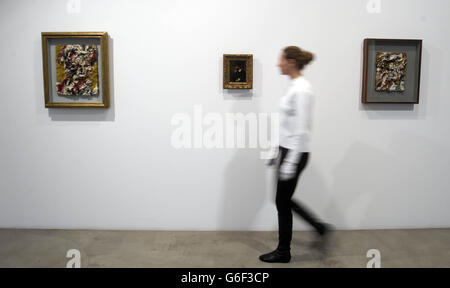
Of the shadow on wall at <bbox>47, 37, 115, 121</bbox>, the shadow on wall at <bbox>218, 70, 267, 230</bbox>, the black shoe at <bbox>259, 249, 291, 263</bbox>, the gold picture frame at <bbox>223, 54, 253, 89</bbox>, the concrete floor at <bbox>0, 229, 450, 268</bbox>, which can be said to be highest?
the gold picture frame at <bbox>223, 54, 253, 89</bbox>

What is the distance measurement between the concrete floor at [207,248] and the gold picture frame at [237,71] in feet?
3.80

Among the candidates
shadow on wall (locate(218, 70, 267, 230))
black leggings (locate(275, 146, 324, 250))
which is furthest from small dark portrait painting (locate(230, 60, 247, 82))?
black leggings (locate(275, 146, 324, 250))

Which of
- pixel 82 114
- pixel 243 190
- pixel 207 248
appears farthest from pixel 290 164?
pixel 82 114

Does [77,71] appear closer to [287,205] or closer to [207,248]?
[207,248]

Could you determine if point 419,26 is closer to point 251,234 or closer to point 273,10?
point 273,10

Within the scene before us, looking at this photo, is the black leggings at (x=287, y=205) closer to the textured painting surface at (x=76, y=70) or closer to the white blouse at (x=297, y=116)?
the white blouse at (x=297, y=116)

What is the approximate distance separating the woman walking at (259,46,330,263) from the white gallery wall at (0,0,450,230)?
0.56 m

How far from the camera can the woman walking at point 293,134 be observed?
182 cm

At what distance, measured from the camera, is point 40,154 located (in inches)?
101

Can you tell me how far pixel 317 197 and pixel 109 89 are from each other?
184 cm

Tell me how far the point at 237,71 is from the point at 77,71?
1223mm

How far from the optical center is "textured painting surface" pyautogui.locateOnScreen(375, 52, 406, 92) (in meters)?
2.47

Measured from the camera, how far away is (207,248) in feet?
7.43

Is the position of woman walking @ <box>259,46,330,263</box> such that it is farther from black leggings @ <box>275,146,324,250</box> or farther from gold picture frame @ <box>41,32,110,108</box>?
gold picture frame @ <box>41,32,110,108</box>
